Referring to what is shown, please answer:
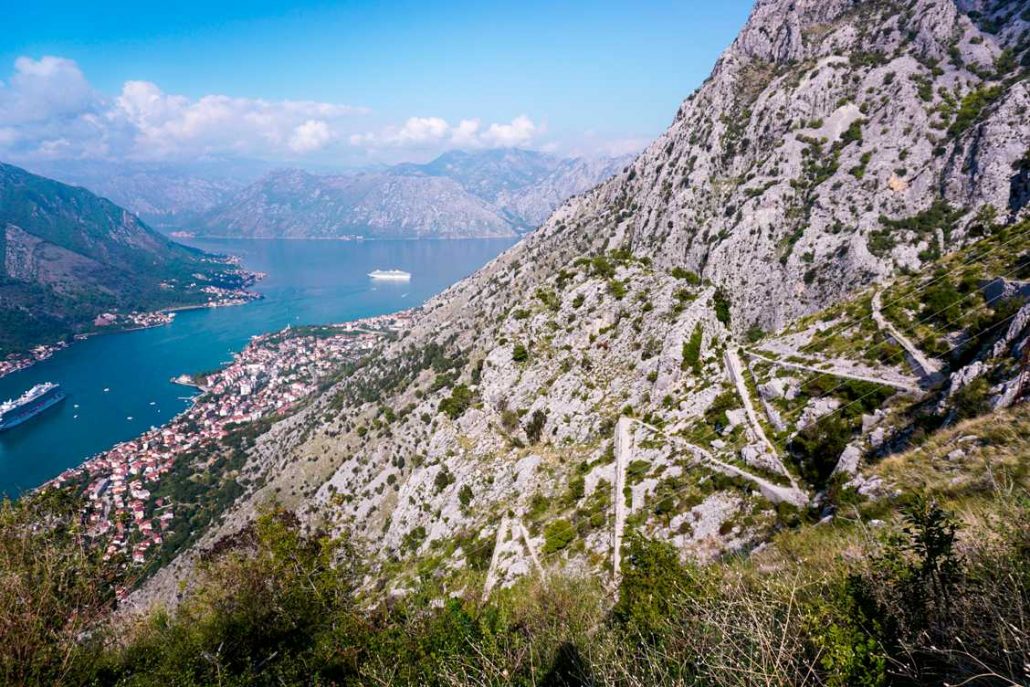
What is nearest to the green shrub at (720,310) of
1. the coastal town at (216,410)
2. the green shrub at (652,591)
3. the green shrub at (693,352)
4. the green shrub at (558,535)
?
the green shrub at (693,352)

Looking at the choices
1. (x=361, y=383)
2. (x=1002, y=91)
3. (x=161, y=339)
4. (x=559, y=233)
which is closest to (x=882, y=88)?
(x=1002, y=91)

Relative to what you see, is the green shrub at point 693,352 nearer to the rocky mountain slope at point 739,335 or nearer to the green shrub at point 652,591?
the rocky mountain slope at point 739,335

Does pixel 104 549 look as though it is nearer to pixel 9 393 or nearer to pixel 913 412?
pixel 913 412

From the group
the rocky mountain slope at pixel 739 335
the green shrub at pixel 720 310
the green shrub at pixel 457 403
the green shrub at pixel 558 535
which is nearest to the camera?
the rocky mountain slope at pixel 739 335

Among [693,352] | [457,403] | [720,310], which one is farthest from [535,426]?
[720,310]

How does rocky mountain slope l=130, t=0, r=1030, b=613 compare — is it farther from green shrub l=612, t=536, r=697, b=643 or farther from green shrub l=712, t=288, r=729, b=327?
green shrub l=612, t=536, r=697, b=643

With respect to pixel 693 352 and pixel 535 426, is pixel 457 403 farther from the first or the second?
pixel 693 352

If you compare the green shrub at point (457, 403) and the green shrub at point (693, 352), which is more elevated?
the green shrub at point (693, 352)

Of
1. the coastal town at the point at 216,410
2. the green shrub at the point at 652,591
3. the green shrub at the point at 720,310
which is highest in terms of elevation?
the green shrub at the point at 720,310
